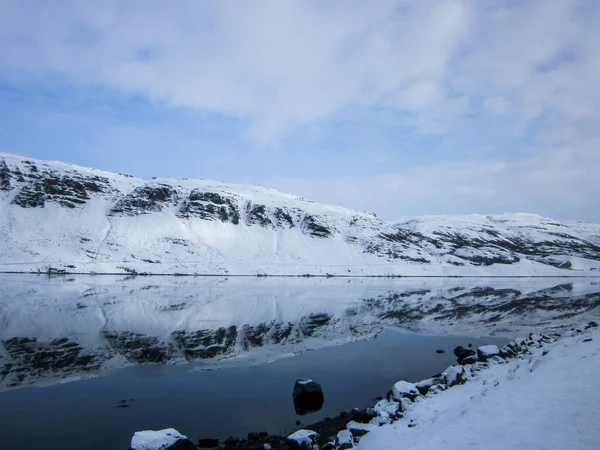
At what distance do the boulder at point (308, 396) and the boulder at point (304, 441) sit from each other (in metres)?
3.46

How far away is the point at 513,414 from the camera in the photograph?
9406mm

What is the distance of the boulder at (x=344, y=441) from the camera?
9859mm

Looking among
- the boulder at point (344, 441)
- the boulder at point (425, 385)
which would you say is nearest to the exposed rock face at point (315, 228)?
the boulder at point (425, 385)

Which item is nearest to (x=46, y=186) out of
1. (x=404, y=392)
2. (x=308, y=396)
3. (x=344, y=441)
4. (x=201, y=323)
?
(x=201, y=323)

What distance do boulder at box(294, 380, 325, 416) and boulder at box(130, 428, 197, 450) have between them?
5.22 metres

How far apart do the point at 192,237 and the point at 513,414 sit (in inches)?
3834

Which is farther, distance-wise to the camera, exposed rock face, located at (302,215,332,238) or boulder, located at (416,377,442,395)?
exposed rock face, located at (302,215,332,238)

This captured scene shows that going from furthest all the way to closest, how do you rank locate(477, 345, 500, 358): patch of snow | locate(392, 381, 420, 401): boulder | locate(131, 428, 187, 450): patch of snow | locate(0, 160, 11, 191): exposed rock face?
locate(0, 160, 11, 191): exposed rock face
locate(477, 345, 500, 358): patch of snow
locate(392, 381, 420, 401): boulder
locate(131, 428, 187, 450): patch of snow

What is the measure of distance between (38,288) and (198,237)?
58.3 meters

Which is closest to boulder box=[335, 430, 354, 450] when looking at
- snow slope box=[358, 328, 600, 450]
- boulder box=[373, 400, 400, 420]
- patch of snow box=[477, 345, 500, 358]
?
snow slope box=[358, 328, 600, 450]

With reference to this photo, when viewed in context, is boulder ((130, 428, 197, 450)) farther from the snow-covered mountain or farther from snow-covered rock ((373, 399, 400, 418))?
the snow-covered mountain

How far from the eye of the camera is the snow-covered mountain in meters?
79.6

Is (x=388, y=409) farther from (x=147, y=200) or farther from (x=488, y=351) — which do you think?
(x=147, y=200)

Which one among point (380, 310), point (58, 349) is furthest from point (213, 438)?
point (380, 310)
